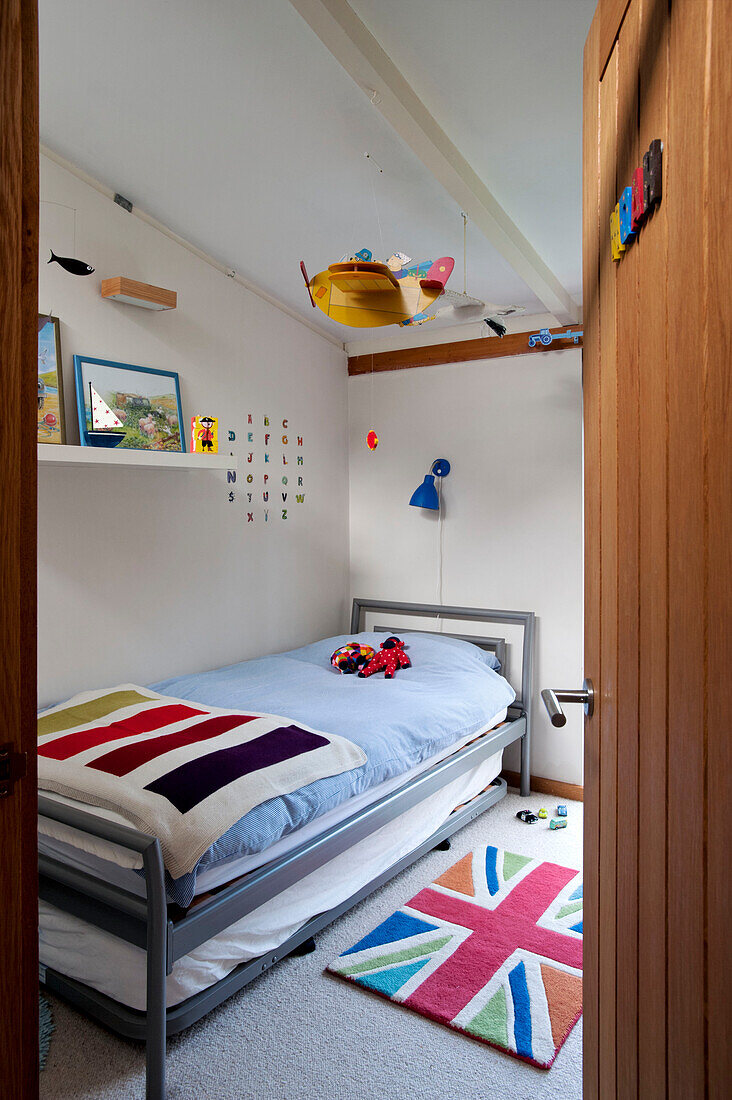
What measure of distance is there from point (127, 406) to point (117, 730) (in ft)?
4.43

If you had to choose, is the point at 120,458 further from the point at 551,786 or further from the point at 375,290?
the point at 551,786

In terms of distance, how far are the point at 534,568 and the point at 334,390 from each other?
161 centimetres

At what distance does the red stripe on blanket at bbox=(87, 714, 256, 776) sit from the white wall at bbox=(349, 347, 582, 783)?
190 centimetres

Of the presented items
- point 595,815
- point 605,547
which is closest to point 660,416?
point 605,547

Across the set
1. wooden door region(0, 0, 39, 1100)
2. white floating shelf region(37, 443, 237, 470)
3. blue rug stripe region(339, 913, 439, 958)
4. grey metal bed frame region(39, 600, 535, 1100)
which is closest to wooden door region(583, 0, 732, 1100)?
A: wooden door region(0, 0, 39, 1100)

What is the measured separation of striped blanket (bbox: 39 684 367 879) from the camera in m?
1.81

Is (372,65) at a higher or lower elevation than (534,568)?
higher

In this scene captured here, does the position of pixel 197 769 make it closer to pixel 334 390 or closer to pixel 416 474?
pixel 416 474

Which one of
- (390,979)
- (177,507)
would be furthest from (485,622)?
(390,979)

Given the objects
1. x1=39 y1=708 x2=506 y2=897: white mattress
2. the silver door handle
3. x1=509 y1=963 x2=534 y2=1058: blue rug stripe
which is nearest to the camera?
the silver door handle

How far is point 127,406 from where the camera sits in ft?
9.72

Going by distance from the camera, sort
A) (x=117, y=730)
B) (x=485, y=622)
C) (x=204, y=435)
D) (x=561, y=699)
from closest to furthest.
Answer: (x=561, y=699)
(x=117, y=730)
(x=204, y=435)
(x=485, y=622)

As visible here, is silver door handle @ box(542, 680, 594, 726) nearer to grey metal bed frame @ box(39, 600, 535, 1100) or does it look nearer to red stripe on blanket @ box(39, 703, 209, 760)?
grey metal bed frame @ box(39, 600, 535, 1100)

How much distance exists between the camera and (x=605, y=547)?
1.14m
